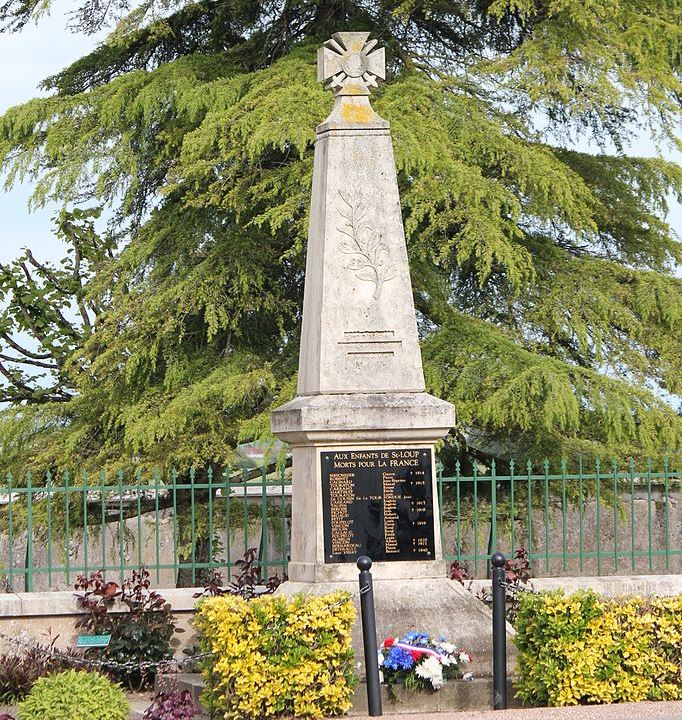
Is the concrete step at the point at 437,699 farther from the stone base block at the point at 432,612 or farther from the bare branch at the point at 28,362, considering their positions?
the bare branch at the point at 28,362

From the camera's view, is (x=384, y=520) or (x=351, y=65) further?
(x=351, y=65)

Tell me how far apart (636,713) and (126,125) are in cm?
923

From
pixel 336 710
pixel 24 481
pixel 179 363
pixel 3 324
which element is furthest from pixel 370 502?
pixel 3 324

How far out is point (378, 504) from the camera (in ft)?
30.0

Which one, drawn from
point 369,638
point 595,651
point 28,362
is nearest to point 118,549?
point 28,362

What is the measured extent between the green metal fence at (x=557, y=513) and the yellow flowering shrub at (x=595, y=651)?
9.45 feet

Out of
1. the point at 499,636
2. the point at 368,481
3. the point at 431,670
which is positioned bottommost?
the point at 431,670

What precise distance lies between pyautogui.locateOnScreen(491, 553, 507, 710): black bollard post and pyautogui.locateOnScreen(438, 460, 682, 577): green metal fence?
273cm

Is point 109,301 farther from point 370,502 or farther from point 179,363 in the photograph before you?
point 370,502

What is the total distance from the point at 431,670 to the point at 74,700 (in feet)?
7.33

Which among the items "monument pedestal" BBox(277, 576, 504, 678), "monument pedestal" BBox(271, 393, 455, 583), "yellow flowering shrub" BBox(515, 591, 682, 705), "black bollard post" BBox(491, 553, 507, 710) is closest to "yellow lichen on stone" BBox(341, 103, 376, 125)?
"monument pedestal" BBox(271, 393, 455, 583)

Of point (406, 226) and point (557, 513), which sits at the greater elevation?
point (406, 226)

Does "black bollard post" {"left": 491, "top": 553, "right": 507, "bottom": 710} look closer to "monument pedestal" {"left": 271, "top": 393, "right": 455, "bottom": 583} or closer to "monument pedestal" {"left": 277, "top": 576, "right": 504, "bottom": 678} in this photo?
"monument pedestal" {"left": 277, "top": 576, "right": 504, "bottom": 678}

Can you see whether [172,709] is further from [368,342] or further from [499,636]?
[368,342]
